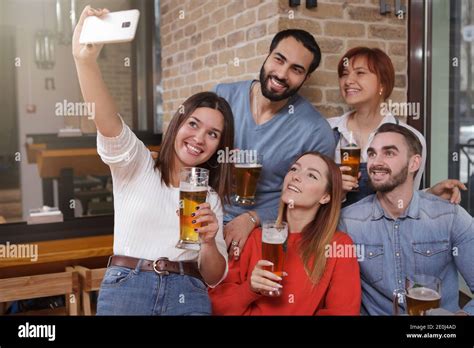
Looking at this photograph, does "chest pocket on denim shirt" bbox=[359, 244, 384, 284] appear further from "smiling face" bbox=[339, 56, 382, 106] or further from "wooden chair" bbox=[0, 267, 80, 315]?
"wooden chair" bbox=[0, 267, 80, 315]

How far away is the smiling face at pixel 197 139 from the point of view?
6.29 feet

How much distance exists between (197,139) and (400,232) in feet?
2.97

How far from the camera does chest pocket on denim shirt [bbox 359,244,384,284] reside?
2088mm

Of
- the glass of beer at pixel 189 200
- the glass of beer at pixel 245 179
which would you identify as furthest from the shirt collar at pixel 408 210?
the glass of beer at pixel 189 200

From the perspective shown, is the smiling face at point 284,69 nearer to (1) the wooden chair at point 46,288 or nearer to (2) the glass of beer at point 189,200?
(2) the glass of beer at point 189,200

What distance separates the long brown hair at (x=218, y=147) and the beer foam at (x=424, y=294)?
0.80m

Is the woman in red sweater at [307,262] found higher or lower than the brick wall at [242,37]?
lower

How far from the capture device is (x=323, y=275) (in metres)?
2.02

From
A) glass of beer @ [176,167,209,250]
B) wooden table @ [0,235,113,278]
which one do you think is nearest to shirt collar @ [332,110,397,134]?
glass of beer @ [176,167,209,250]

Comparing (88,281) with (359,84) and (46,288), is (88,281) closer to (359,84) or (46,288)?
(46,288)

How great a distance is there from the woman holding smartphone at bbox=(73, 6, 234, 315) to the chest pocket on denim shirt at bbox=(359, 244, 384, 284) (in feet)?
1.88
